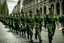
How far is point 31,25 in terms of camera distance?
15.1 meters

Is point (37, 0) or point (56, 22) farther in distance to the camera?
point (37, 0)

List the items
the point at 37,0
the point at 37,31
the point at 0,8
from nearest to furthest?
the point at 37,31 < the point at 37,0 < the point at 0,8

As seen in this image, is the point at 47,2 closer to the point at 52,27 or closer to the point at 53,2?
the point at 53,2

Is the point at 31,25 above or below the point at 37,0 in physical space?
below

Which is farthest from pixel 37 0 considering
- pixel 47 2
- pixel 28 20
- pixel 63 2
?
pixel 28 20

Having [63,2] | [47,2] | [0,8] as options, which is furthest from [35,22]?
[0,8]

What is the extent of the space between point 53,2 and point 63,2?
474 cm

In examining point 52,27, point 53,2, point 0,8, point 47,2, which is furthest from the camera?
point 0,8

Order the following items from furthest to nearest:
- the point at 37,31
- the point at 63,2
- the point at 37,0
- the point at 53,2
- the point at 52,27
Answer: the point at 37,0 → the point at 53,2 → the point at 63,2 → the point at 37,31 → the point at 52,27

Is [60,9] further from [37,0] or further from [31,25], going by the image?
[31,25]

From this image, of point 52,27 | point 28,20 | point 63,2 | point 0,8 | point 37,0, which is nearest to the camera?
point 52,27

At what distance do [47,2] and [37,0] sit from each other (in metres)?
11.7

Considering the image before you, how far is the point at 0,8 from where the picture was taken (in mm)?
157250

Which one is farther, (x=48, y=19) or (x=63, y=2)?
(x=63, y=2)
